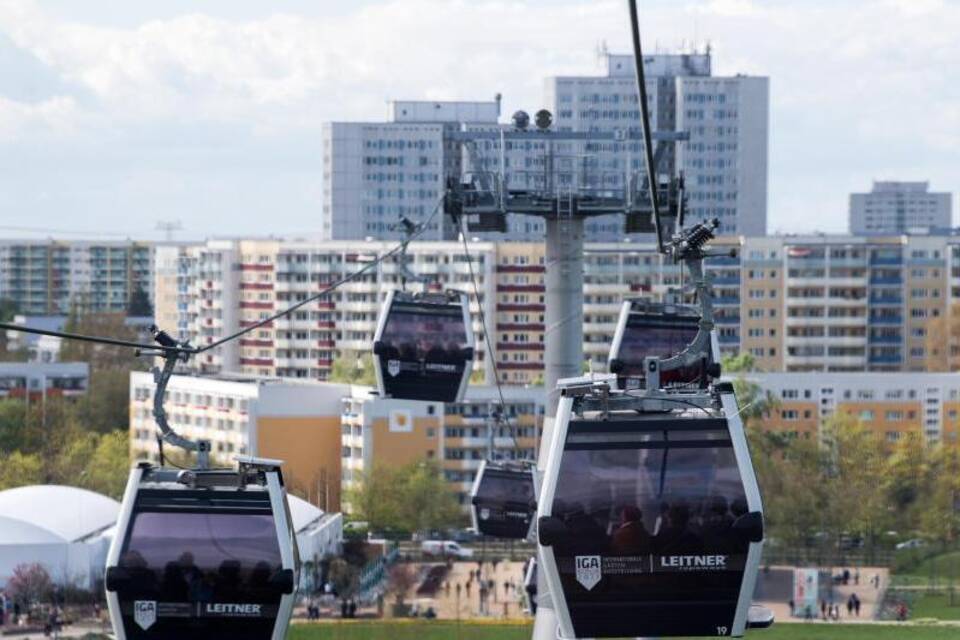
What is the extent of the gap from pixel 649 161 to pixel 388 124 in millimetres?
126039

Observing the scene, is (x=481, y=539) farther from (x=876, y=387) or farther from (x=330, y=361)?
(x=330, y=361)

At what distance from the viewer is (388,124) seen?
14150cm

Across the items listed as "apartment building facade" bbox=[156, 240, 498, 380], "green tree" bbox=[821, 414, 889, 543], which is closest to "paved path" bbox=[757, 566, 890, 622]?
"green tree" bbox=[821, 414, 889, 543]

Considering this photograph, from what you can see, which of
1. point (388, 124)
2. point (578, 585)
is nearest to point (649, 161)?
point (578, 585)

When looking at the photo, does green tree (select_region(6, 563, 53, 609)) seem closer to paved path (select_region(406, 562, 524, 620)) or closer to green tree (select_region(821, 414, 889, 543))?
paved path (select_region(406, 562, 524, 620))

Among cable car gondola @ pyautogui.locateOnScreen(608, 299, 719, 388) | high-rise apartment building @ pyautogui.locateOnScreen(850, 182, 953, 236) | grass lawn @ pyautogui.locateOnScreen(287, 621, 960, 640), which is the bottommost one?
grass lawn @ pyautogui.locateOnScreen(287, 621, 960, 640)

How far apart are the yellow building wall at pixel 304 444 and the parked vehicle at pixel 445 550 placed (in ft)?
36.7

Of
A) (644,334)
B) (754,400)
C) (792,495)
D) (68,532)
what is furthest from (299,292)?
(644,334)

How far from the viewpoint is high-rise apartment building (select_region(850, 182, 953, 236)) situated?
186 m

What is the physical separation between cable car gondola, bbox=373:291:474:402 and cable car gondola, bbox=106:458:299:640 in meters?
14.6

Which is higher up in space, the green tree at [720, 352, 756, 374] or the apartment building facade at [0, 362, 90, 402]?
the green tree at [720, 352, 756, 374]

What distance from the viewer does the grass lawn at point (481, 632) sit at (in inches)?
2143

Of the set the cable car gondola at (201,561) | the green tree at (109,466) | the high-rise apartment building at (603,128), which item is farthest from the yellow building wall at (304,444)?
the cable car gondola at (201,561)

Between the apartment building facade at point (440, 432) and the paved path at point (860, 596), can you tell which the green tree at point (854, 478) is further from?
the apartment building facade at point (440, 432)
